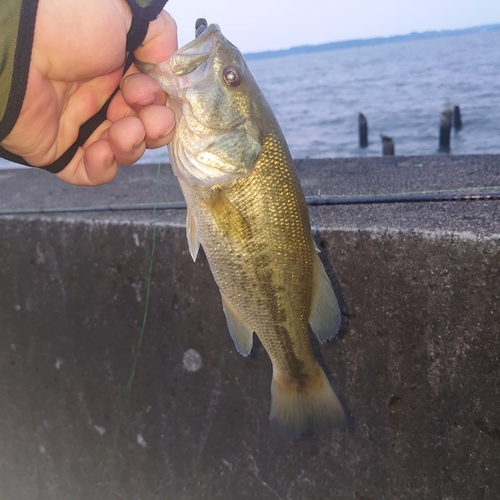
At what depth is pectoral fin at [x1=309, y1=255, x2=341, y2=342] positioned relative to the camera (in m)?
2.08

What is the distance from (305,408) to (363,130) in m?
18.9

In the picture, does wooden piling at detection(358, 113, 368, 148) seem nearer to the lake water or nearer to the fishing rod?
the lake water

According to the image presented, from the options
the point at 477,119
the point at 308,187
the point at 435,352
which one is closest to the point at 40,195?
the point at 308,187

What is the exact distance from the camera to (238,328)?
7.13 ft

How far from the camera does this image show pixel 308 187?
3.56 m

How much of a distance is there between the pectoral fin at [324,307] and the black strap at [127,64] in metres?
1.20

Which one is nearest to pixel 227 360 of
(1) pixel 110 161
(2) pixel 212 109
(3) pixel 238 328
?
(3) pixel 238 328

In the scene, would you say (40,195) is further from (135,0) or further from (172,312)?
(135,0)

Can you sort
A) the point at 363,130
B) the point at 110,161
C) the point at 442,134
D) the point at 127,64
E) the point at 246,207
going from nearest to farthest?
the point at 246,207 → the point at 127,64 → the point at 110,161 → the point at 442,134 → the point at 363,130

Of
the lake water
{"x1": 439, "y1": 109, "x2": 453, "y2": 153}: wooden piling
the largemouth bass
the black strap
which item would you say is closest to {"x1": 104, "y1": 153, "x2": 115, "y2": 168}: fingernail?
the black strap

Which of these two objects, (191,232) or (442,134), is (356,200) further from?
(442,134)

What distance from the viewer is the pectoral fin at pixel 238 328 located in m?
2.16

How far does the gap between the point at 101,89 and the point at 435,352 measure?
210cm

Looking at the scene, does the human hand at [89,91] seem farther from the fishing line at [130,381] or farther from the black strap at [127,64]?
the fishing line at [130,381]
